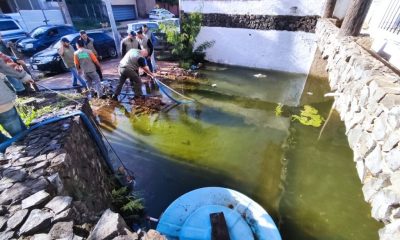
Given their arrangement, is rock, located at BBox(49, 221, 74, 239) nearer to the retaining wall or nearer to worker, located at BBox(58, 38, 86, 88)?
worker, located at BBox(58, 38, 86, 88)

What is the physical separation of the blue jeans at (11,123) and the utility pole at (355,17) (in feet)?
24.3

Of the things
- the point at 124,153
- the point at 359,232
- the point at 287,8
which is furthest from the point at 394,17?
the point at 124,153

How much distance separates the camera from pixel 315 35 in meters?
9.30

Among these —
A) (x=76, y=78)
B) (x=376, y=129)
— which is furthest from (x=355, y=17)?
(x=76, y=78)

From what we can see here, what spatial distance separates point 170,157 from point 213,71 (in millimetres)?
6699

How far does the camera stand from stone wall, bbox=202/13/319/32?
9327mm

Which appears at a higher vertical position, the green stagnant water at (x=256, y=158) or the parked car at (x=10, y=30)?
the parked car at (x=10, y=30)

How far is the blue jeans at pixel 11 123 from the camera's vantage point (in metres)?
3.16

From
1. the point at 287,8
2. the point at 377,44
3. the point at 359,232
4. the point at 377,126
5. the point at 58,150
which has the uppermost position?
the point at 287,8

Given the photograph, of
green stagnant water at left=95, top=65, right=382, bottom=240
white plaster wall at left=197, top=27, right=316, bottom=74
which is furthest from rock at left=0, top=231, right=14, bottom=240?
white plaster wall at left=197, top=27, right=316, bottom=74

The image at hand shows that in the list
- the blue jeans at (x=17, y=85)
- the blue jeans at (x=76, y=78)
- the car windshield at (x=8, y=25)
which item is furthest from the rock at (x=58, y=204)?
the car windshield at (x=8, y=25)

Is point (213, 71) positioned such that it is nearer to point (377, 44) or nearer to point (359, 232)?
point (377, 44)

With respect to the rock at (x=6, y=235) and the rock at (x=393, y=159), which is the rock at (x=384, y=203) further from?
the rock at (x=6, y=235)

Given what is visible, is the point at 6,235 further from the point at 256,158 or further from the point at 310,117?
the point at 310,117
